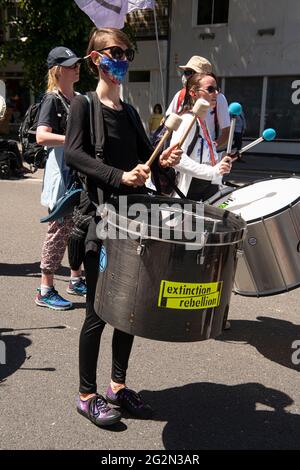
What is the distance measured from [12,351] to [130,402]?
106 cm

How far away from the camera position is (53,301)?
427cm

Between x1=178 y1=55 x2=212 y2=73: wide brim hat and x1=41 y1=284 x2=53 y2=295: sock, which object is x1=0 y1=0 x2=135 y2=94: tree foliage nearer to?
x1=178 y1=55 x2=212 y2=73: wide brim hat

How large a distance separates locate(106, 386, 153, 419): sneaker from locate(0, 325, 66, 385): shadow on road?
581 millimetres

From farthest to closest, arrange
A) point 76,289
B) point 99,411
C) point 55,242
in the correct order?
point 76,289
point 55,242
point 99,411

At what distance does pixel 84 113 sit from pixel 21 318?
83.4 inches

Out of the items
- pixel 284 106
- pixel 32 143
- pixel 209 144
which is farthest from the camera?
pixel 284 106

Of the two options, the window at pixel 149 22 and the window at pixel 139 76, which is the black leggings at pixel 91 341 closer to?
the window at pixel 149 22

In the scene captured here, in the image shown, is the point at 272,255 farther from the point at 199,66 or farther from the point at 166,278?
the point at 199,66

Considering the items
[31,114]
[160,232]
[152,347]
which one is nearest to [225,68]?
[31,114]

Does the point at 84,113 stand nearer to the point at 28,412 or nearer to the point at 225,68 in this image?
the point at 28,412

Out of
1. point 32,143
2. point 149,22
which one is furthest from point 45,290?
point 149,22

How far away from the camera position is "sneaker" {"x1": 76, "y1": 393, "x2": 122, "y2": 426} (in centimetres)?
265

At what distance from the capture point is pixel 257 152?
17.6 m

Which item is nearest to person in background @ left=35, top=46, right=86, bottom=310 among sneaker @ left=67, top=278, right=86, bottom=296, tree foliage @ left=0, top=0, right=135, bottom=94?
Result: sneaker @ left=67, top=278, right=86, bottom=296
